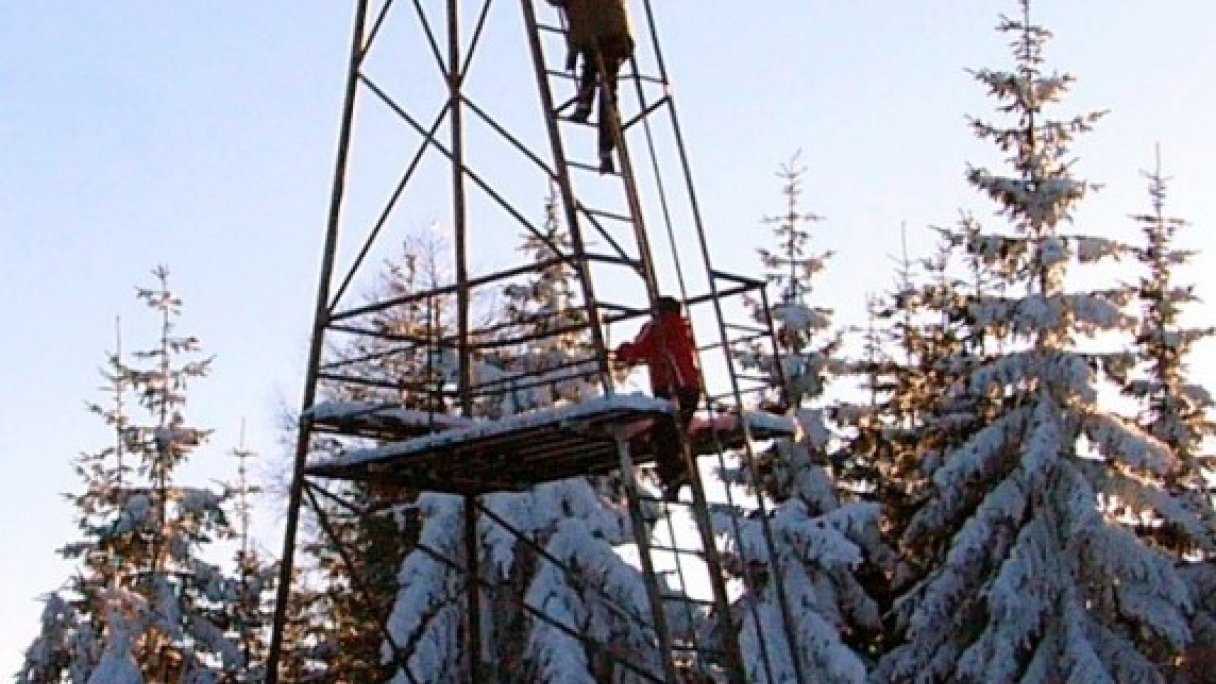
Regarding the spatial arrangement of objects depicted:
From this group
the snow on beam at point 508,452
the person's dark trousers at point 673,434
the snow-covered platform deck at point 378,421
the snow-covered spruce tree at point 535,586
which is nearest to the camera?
the snow on beam at point 508,452

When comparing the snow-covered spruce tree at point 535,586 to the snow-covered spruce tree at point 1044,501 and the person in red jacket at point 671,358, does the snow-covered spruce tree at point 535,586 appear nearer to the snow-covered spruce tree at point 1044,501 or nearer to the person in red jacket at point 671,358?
the snow-covered spruce tree at point 1044,501

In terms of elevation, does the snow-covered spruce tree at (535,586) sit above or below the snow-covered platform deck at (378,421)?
above

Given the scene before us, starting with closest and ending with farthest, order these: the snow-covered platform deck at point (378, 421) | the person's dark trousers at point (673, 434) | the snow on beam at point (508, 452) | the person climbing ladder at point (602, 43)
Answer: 1. the snow on beam at point (508, 452)
2. the person's dark trousers at point (673, 434)
3. the person climbing ladder at point (602, 43)
4. the snow-covered platform deck at point (378, 421)

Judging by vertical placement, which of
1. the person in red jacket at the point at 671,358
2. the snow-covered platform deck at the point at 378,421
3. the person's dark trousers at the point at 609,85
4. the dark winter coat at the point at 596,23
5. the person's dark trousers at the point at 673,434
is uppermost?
the dark winter coat at the point at 596,23

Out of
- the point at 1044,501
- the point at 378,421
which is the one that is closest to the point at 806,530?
the point at 1044,501

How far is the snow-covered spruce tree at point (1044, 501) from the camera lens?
22156 millimetres

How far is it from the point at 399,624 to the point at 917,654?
21.4ft

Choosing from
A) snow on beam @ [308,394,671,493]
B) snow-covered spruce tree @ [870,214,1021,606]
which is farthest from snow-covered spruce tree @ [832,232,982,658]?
snow on beam @ [308,394,671,493]

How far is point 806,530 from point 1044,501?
9.49 feet

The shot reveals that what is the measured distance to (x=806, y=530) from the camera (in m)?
23.5

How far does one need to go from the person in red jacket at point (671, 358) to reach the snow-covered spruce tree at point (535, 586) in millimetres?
10756

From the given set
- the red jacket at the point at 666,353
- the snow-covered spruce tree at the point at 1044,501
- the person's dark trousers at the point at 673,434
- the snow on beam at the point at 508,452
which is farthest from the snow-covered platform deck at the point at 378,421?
the snow-covered spruce tree at the point at 1044,501

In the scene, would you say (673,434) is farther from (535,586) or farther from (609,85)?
(535,586)

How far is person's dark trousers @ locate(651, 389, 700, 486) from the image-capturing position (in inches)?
399
